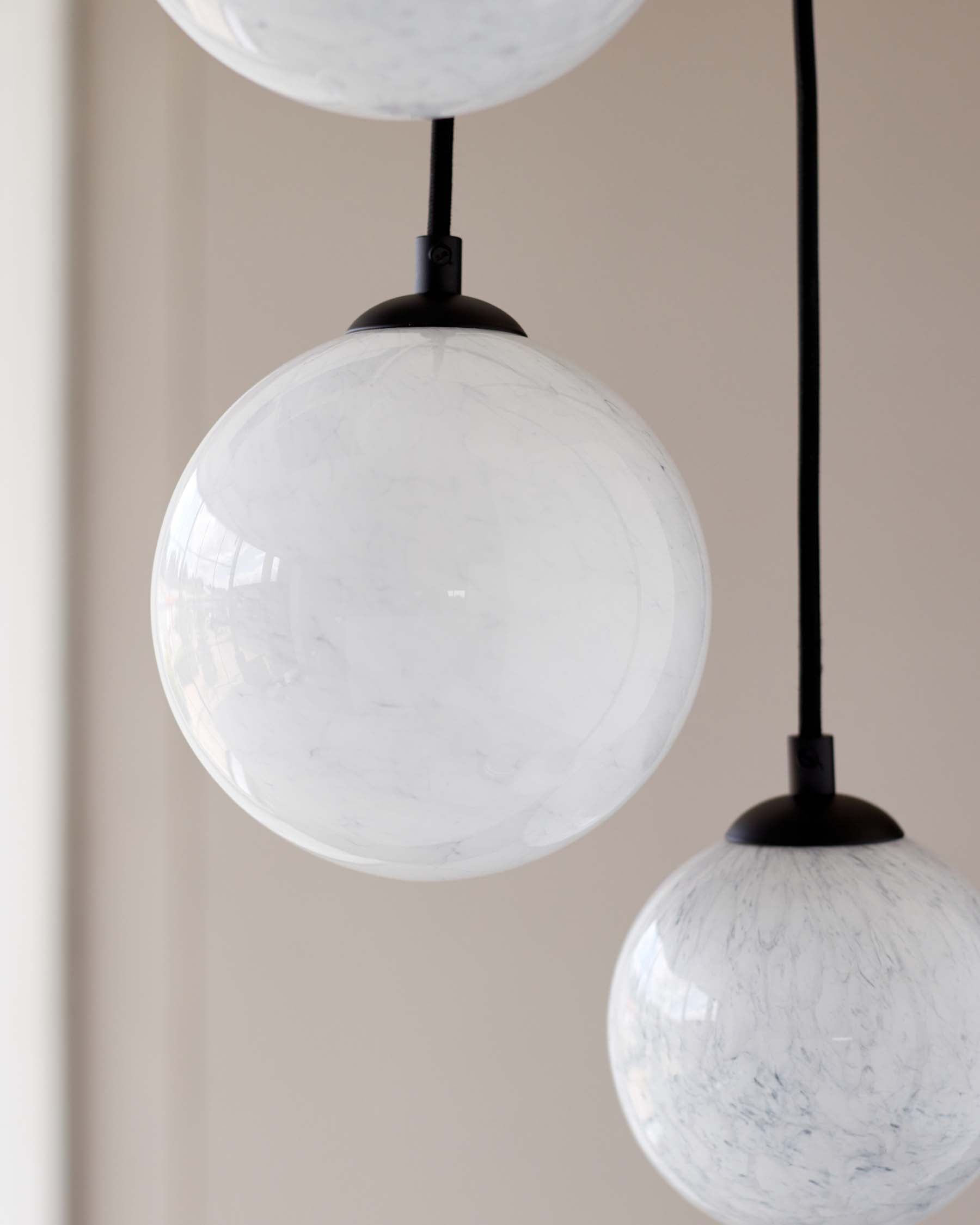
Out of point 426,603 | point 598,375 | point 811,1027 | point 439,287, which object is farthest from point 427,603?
point 598,375

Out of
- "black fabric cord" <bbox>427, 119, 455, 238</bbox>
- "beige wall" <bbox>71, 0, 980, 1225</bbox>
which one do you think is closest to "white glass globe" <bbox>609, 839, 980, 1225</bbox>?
"black fabric cord" <bbox>427, 119, 455, 238</bbox>

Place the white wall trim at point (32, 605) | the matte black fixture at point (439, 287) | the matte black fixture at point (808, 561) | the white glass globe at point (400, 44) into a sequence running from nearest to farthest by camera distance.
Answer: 1. the white glass globe at point (400, 44)
2. the matte black fixture at point (439, 287)
3. the matte black fixture at point (808, 561)
4. the white wall trim at point (32, 605)

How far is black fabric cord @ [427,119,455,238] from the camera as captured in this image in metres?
0.37

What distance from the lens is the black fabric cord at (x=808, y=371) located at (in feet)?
1.54

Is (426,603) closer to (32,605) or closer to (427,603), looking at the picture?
(427,603)

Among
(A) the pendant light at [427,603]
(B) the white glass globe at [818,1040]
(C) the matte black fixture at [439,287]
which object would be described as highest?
(C) the matte black fixture at [439,287]

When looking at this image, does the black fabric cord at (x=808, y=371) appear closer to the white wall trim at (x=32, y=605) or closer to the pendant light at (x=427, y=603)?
the pendant light at (x=427, y=603)

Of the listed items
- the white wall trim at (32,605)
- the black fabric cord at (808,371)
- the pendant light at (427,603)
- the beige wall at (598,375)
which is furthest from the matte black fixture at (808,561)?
the white wall trim at (32,605)

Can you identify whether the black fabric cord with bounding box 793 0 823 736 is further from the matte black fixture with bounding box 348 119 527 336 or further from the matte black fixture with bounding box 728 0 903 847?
the matte black fixture with bounding box 348 119 527 336

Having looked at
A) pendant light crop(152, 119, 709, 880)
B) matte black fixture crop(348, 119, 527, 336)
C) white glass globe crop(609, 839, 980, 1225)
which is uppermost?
matte black fixture crop(348, 119, 527, 336)

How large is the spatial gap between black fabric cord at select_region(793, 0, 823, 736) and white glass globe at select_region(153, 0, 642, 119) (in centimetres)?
22

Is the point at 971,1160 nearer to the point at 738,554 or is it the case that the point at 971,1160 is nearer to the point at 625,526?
the point at 625,526

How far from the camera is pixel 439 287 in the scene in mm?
360

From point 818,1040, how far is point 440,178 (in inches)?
11.1
